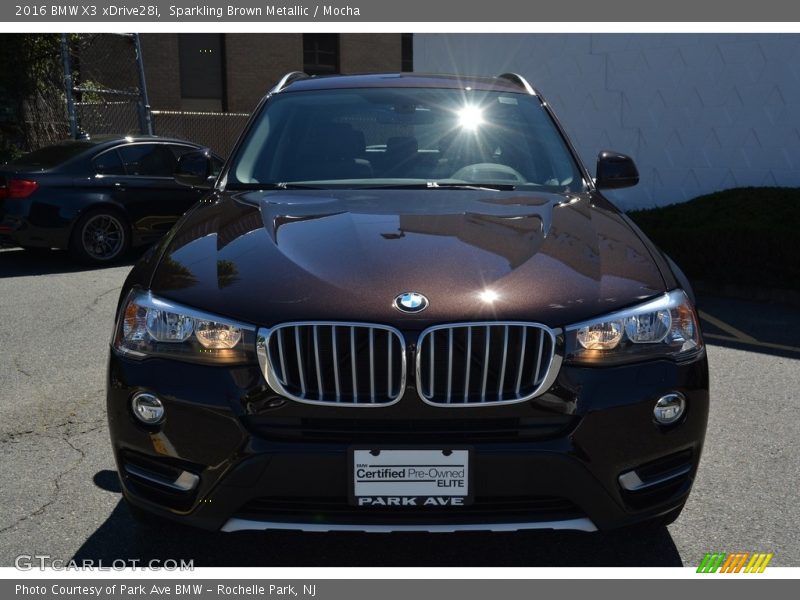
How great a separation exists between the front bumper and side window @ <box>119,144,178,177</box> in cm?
882

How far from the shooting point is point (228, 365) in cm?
Result: 281

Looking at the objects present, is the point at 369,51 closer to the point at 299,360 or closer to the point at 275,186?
the point at 275,186

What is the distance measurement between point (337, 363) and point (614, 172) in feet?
7.64

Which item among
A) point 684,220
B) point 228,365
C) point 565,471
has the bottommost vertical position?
point 684,220

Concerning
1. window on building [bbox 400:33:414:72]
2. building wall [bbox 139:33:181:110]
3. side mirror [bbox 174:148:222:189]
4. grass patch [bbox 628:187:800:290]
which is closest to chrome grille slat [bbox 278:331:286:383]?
side mirror [bbox 174:148:222:189]

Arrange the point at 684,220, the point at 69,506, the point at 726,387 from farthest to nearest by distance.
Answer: the point at 684,220 < the point at 726,387 < the point at 69,506

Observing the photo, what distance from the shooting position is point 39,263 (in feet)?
35.0

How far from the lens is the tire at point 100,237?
34.2ft

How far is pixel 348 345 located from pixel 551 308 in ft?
2.08

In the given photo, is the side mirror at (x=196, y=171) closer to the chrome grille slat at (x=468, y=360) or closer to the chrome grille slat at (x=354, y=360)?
the chrome grille slat at (x=354, y=360)

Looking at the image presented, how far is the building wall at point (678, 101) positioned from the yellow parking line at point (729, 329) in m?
3.92

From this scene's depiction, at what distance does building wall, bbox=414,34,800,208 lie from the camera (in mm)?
10969

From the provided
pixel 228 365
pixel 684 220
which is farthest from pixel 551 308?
pixel 684 220

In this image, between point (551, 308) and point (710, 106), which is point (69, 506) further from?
point (710, 106)
